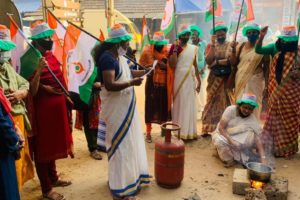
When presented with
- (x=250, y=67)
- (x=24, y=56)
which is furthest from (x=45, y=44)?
(x=250, y=67)

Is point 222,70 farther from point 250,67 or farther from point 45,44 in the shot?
point 45,44

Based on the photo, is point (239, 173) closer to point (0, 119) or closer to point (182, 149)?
point (182, 149)

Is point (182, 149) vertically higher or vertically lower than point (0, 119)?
lower

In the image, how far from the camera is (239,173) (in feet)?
14.5

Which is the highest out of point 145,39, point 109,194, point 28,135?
point 145,39

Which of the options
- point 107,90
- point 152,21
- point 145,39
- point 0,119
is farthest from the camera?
point 152,21

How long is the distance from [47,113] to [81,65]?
0.89 meters

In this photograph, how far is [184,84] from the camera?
588 cm

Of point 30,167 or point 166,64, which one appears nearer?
point 30,167

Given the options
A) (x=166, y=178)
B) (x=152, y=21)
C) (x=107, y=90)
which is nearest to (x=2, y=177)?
(x=107, y=90)

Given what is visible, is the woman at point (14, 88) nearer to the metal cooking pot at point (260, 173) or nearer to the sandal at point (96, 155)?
the sandal at point (96, 155)

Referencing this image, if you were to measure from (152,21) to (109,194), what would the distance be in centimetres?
2037

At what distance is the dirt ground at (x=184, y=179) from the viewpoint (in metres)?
4.17

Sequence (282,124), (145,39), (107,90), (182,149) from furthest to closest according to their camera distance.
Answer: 1. (145,39)
2. (282,124)
3. (182,149)
4. (107,90)
